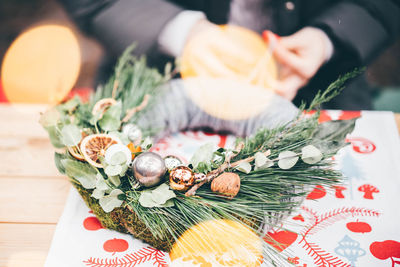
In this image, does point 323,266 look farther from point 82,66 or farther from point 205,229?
point 82,66

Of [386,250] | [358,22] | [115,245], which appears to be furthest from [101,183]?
[358,22]

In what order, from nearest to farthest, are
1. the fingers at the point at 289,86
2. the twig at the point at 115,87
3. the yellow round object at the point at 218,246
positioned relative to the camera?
Answer: 1. the yellow round object at the point at 218,246
2. the twig at the point at 115,87
3. the fingers at the point at 289,86

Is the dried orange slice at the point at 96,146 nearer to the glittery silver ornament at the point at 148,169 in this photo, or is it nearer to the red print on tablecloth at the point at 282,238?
the glittery silver ornament at the point at 148,169

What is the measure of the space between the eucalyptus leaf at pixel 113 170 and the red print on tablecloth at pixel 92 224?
136 mm

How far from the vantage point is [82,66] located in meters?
1.08

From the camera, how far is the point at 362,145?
2.49 feet

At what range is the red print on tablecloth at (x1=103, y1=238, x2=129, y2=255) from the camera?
1.82 feet

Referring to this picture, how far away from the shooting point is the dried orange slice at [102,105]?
644 millimetres

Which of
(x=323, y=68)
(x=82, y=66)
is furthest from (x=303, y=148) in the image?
(x=82, y=66)

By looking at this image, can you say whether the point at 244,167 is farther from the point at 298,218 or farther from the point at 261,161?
the point at 298,218

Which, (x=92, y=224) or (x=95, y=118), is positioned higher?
(x=95, y=118)

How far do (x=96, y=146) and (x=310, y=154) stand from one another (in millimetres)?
337

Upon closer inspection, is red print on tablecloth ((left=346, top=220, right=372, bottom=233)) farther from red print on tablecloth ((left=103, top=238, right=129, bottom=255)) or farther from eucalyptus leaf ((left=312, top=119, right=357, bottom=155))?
red print on tablecloth ((left=103, top=238, right=129, bottom=255))

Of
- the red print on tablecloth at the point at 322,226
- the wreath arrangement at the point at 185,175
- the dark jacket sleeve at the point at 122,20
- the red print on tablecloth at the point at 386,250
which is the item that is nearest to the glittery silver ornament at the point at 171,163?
the wreath arrangement at the point at 185,175
